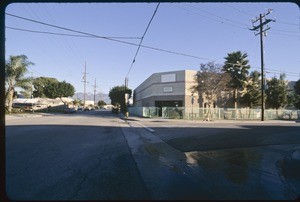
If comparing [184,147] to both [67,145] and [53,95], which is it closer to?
[67,145]

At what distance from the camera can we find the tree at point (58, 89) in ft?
322

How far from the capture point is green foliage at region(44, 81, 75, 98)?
98062 millimetres

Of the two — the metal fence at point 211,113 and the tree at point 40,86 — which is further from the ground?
the tree at point 40,86

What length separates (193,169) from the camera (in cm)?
848

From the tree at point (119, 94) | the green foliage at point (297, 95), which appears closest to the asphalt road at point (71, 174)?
the green foliage at point (297, 95)

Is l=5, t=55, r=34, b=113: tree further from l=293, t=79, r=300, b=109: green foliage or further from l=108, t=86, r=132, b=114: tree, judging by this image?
l=293, t=79, r=300, b=109: green foliage

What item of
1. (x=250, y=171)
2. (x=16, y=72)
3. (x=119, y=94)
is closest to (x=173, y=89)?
(x=16, y=72)

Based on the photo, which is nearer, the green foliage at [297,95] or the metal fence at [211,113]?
the metal fence at [211,113]

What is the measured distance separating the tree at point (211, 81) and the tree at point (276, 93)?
13.1m

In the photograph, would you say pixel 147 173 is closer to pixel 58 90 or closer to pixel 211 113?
pixel 211 113

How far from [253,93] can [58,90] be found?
66.4m

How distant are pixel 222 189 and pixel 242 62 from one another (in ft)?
163

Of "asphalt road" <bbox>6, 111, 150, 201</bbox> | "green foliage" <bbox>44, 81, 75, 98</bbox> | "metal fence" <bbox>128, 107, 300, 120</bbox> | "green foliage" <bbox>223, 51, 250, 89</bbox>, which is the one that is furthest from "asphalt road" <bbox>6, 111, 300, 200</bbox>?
"green foliage" <bbox>44, 81, 75, 98</bbox>

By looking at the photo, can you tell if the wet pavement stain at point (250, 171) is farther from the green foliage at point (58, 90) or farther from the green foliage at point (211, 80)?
the green foliage at point (58, 90)
